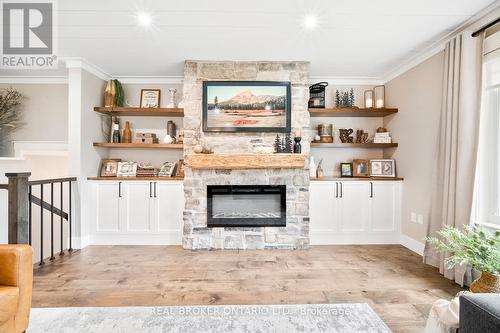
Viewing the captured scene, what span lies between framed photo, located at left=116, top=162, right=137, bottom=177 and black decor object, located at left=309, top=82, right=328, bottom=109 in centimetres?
286

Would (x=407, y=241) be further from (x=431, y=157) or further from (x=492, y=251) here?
(x=492, y=251)

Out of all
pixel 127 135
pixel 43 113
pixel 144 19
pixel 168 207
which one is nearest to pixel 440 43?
pixel 144 19

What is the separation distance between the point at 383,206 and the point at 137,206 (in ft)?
11.8

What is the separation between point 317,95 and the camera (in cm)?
425

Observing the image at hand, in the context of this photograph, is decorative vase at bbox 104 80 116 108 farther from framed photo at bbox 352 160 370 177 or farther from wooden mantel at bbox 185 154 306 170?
framed photo at bbox 352 160 370 177

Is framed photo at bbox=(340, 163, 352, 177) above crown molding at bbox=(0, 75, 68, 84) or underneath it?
underneath

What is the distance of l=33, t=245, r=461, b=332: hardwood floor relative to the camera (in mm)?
2330

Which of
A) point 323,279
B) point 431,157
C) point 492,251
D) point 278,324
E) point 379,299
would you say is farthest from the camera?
point 431,157

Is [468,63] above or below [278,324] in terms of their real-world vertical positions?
above

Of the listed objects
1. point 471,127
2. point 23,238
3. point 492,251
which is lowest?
point 23,238

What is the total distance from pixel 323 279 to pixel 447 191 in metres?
1.54

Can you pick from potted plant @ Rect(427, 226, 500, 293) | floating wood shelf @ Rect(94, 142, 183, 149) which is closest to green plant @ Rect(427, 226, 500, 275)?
potted plant @ Rect(427, 226, 500, 293)

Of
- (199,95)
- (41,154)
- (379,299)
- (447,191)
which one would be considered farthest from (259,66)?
(41,154)

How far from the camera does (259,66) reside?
12.6ft
